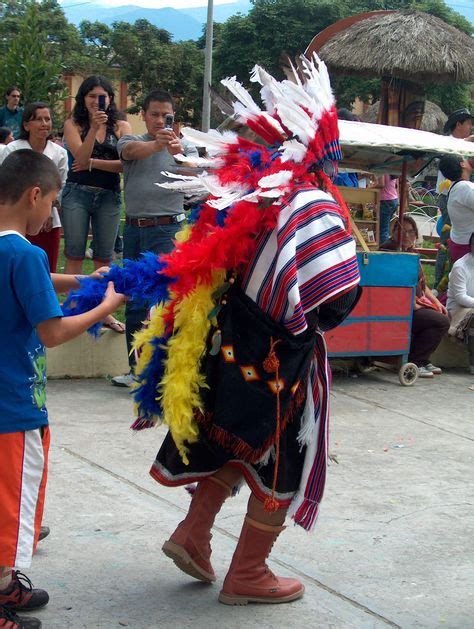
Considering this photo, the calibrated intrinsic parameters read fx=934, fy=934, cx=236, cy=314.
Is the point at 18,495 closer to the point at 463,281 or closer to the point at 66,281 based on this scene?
the point at 66,281

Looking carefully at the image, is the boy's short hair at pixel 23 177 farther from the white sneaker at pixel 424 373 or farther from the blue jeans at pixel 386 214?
the blue jeans at pixel 386 214

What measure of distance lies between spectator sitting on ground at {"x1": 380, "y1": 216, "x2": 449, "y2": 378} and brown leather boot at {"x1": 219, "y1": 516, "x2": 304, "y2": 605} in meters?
4.30

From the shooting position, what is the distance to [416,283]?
23.8ft

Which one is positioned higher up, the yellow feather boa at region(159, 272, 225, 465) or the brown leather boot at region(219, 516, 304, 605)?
the yellow feather boa at region(159, 272, 225, 465)

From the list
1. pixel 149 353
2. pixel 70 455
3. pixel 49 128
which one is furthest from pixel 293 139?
pixel 49 128

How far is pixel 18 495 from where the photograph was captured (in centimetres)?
290

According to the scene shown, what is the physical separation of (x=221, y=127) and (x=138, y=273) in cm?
73

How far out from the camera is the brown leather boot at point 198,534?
3.36 metres

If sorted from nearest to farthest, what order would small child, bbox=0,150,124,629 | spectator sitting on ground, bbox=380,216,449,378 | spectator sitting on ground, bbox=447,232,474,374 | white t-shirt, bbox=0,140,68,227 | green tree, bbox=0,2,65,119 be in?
small child, bbox=0,150,124,629
white t-shirt, bbox=0,140,68,227
spectator sitting on ground, bbox=380,216,449,378
spectator sitting on ground, bbox=447,232,474,374
green tree, bbox=0,2,65,119

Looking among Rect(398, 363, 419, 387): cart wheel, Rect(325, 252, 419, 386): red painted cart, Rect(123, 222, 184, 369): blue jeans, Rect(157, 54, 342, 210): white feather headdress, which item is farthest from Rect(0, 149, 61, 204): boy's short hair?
Rect(398, 363, 419, 387): cart wheel

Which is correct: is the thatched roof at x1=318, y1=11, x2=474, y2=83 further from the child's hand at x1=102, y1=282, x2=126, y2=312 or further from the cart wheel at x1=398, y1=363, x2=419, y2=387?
the child's hand at x1=102, y1=282, x2=126, y2=312

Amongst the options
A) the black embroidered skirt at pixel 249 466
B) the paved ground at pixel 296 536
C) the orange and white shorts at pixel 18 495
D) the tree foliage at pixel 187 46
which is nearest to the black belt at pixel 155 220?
the paved ground at pixel 296 536

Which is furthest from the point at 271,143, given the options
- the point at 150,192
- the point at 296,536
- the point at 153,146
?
the point at 150,192

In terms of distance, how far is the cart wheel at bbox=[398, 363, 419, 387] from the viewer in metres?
7.14
